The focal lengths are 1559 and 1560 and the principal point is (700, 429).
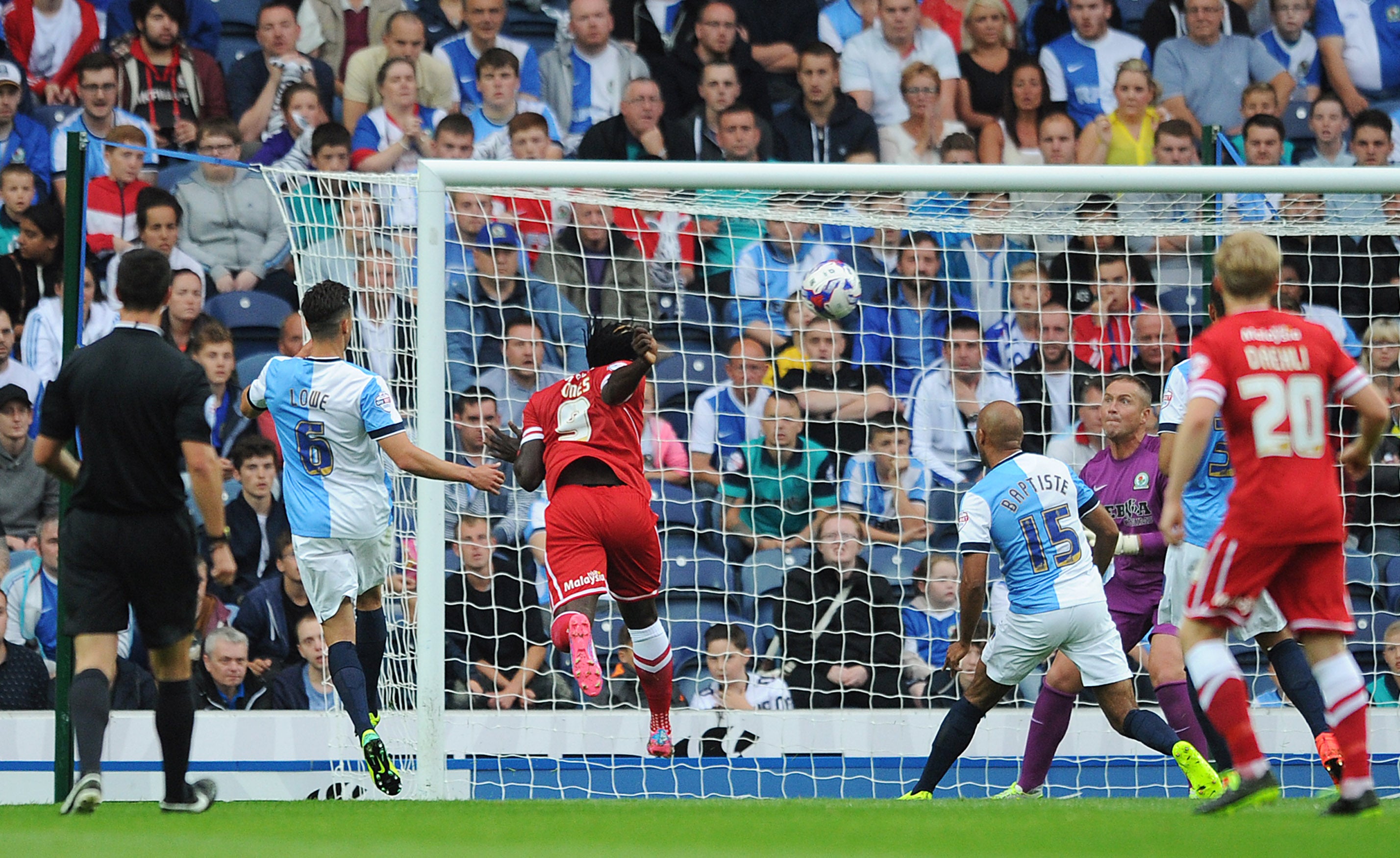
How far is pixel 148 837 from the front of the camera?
479 cm

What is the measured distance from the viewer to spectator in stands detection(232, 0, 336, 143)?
438 inches

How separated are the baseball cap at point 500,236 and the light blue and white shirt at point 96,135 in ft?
7.88

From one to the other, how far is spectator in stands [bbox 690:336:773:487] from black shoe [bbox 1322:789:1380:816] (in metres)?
5.28

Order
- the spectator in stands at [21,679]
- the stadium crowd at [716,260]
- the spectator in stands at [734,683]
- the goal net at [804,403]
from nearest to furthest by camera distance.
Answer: the goal net at [804,403]
the spectator in stands at [21,679]
the spectator in stands at [734,683]
the stadium crowd at [716,260]

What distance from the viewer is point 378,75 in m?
11.4

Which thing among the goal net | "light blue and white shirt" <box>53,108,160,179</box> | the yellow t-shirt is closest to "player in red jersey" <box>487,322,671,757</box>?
the goal net

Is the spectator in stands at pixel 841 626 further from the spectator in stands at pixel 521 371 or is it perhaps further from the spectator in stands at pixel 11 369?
the spectator in stands at pixel 11 369

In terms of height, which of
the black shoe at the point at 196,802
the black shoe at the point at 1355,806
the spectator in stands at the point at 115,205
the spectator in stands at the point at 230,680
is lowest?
the spectator in stands at the point at 230,680

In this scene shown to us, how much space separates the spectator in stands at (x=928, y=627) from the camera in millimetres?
9500

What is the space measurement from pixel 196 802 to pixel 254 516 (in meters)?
4.15

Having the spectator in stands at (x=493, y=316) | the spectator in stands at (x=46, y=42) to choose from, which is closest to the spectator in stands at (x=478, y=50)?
the spectator in stands at (x=493, y=316)

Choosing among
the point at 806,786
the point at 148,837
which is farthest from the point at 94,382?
the point at 806,786

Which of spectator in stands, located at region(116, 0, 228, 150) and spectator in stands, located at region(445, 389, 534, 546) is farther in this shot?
spectator in stands, located at region(116, 0, 228, 150)

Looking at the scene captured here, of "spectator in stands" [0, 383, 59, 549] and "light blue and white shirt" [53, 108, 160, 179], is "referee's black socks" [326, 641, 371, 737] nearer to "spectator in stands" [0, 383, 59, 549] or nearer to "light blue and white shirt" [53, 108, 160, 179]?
"spectator in stands" [0, 383, 59, 549]
